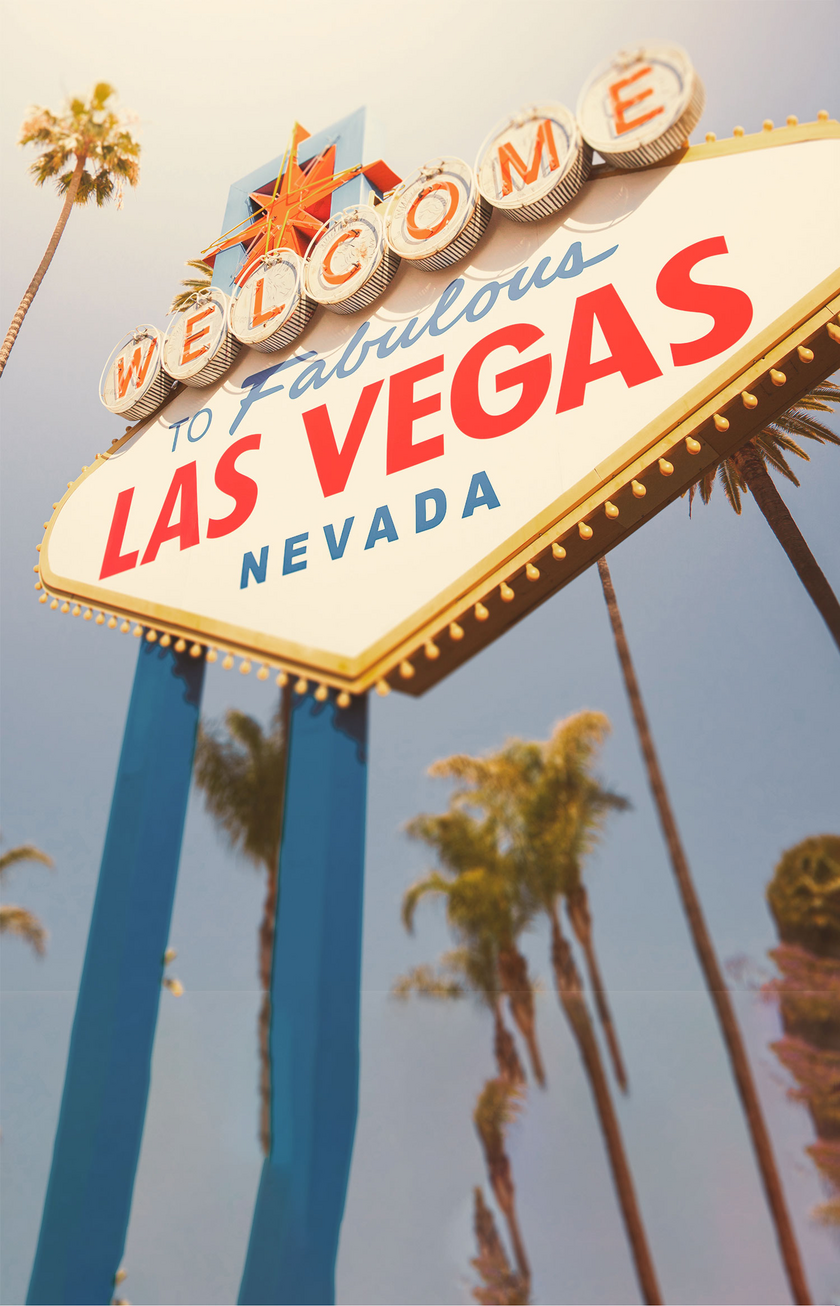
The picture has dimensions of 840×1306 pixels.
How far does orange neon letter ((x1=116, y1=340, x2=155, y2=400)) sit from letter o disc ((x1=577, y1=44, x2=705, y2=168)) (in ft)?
14.2

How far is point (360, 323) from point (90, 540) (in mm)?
3000

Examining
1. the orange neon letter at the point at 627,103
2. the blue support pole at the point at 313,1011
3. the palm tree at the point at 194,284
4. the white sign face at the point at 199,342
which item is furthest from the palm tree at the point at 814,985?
the palm tree at the point at 194,284

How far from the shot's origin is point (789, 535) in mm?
10398

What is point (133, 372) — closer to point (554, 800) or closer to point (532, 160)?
point (532, 160)

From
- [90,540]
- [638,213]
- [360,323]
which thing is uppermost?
[360,323]

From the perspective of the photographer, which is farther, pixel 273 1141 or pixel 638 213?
pixel 638 213

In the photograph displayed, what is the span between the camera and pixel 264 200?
8.82 metres

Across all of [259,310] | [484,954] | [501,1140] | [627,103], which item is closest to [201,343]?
[259,310]

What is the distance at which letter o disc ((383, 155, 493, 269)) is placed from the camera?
5961mm

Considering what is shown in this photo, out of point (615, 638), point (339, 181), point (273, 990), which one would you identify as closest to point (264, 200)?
point (339, 181)

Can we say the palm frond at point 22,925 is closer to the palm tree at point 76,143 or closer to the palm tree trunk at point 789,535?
the palm tree at point 76,143

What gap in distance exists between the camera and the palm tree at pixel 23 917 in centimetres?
1241

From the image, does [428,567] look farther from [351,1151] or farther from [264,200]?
[264,200]

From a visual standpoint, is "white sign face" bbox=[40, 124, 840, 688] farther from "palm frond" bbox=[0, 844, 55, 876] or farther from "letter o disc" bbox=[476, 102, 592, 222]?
"palm frond" bbox=[0, 844, 55, 876]
